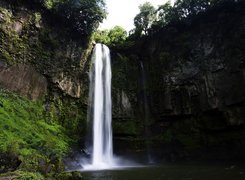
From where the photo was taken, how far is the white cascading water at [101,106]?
21.0 metres

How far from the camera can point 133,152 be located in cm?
2266

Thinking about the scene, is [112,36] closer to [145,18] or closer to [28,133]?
[145,18]

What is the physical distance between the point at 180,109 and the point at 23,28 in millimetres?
14434

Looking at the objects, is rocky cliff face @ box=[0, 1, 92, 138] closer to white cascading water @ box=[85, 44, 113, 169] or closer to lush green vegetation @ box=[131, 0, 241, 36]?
white cascading water @ box=[85, 44, 113, 169]

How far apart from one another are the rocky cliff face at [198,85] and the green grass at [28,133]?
8.08 metres

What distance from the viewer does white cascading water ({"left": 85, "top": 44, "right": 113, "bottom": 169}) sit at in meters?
21.0

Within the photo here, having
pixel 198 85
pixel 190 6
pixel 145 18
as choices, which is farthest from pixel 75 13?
pixel 198 85

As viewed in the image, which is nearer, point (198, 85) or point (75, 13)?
point (198, 85)

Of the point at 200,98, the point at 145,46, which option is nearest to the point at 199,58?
the point at 200,98

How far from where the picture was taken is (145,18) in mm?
27641

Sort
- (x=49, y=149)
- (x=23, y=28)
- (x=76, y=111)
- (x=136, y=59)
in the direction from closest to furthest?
(x=49, y=149) < (x=23, y=28) < (x=76, y=111) < (x=136, y=59)

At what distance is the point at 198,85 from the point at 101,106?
27.8 feet

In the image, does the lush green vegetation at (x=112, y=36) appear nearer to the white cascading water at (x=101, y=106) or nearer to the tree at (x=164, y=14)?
the white cascading water at (x=101, y=106)

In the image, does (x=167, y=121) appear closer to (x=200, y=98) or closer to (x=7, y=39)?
(x=200, y=98)
